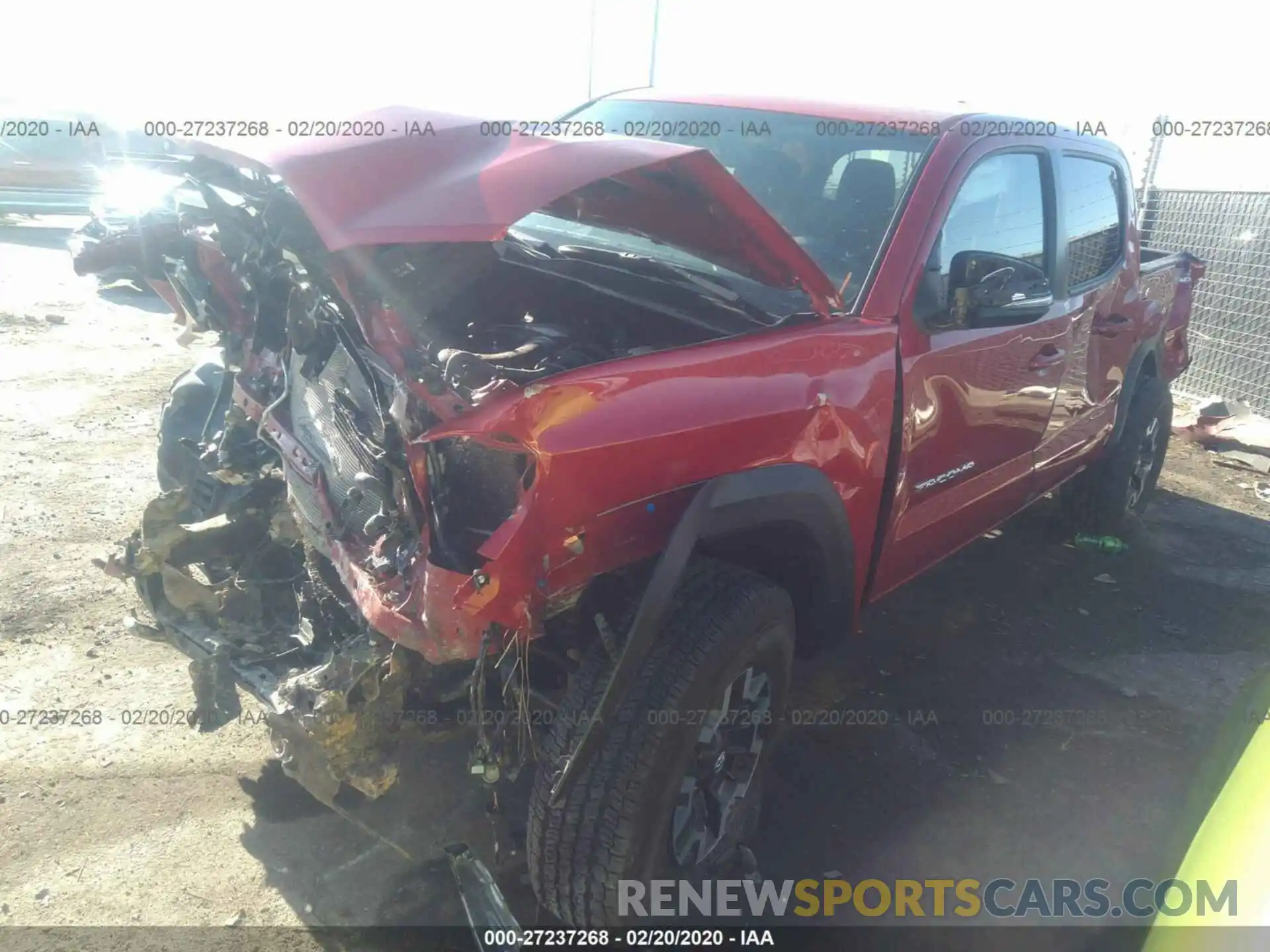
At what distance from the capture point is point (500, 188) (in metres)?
1.96

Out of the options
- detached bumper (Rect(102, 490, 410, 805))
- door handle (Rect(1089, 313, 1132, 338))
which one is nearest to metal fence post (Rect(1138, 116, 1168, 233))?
door handle (Rect(1089, 313, 1132, 338))

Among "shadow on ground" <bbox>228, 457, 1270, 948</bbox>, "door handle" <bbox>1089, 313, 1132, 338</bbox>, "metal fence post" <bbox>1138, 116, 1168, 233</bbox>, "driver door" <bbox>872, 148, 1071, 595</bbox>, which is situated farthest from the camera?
"metal fence post" <bbox>1138, 116, 1168, 233</bbox>

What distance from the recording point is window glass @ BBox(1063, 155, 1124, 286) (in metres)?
3.70

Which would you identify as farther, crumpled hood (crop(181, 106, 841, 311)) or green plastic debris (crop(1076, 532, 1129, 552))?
green plastic debris (crop(1076, 532, 1129, 552))

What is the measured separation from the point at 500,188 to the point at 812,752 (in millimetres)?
2211

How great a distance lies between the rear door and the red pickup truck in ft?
1.63

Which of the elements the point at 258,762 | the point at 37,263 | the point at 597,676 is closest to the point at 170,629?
the point at 258,762

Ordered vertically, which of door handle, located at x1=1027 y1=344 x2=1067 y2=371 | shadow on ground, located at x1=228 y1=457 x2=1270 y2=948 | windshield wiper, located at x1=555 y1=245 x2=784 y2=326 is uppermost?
windshield wiper, located at x1=555 y1=245 x2=784 y2=326

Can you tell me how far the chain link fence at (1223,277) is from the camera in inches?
308

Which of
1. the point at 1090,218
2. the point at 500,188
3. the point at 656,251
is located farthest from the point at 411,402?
the point at 1090,218

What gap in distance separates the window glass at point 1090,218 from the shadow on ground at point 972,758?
162 centimetres

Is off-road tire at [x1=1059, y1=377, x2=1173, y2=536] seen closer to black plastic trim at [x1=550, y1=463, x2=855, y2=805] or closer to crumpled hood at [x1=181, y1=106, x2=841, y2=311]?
black plastic trim at [x1=550, y1=463, x2=855, y2=805]

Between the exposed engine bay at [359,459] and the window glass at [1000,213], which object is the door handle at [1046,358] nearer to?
the window glass at [1000,213]

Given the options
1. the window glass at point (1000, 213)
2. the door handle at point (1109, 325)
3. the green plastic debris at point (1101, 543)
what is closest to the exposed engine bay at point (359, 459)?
the window glass at point (1000, 213)
